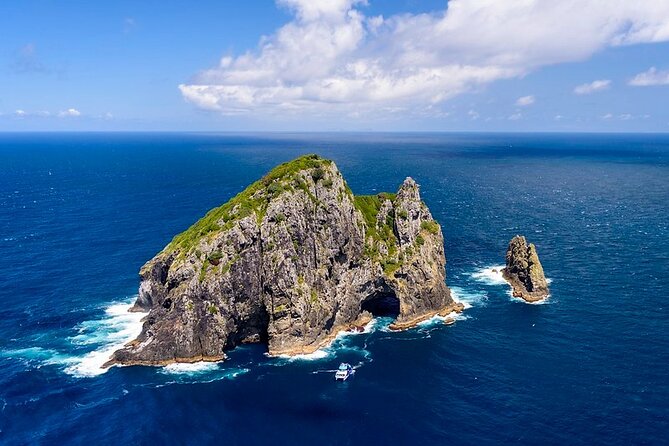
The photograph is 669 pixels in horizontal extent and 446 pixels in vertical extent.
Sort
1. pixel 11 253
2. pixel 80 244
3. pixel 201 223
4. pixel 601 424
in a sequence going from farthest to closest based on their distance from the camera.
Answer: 1. pixel 80 244
2. pixel 11 253
3. pixel 201 223
4. pixel 601 424

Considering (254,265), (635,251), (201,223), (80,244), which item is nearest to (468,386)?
(254,265)

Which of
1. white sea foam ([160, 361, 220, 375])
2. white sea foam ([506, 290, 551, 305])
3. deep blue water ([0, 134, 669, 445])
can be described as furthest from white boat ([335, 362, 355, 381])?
white sea foam ([506, 290, 551, 305])

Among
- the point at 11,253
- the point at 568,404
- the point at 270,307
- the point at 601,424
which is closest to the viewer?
the point at 601,424

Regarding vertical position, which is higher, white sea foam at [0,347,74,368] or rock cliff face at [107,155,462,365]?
rock cliff face at [107,155,462,365]

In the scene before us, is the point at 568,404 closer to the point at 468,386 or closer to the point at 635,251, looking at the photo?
the point at 468,386

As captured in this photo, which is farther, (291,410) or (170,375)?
(170,375)

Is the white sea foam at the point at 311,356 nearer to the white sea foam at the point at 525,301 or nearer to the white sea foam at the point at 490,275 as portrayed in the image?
the white sea foam at the point at 525,301

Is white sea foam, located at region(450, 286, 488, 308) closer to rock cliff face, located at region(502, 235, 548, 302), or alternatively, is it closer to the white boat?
rock cliff face, located at region(502, 235, 548, 302)

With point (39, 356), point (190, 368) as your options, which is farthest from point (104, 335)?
point (190, 368)
